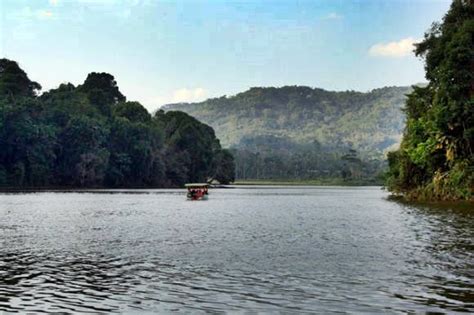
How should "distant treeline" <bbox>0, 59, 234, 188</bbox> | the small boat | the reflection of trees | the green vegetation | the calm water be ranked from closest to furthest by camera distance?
the calm water < the reflection of trees < the green vegetation < the small boat < "distant treeline" <bbox>0, 59, 234, 188</bbox>

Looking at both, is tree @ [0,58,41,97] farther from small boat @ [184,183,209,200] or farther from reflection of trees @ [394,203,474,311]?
reflection of trees @ [394,203,474,311]

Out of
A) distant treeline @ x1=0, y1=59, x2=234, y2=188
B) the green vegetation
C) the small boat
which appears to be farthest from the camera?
distant treeline @ x1=0, y1=59, x2=234, y2=188

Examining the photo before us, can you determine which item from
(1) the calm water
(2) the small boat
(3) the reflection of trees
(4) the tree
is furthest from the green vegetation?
(4) the tree

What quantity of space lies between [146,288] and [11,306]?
440 cm

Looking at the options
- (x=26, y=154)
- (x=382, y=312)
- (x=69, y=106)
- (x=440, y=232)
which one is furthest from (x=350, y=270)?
(x=69, y=106)

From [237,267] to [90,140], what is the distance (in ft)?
399

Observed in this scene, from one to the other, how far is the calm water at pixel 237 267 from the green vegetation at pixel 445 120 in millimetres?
25918

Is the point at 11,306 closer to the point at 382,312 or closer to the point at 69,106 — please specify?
the point at 382,312

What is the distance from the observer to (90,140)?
140750 mm

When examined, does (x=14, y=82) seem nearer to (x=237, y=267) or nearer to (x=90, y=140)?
(x=90, y=140)

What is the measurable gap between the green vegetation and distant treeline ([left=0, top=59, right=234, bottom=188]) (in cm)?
8012

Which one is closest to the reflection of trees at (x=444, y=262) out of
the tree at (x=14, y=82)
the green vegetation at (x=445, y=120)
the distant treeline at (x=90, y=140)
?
the green vegetation at (x=445, y=120)

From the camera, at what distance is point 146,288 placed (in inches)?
779

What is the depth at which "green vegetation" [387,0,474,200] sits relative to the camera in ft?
218
